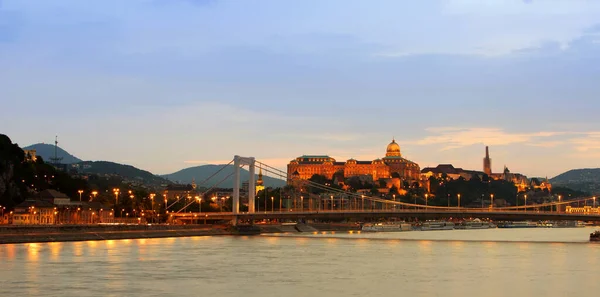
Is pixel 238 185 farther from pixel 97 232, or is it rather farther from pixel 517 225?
pixel 517 225

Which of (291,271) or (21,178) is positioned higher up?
(21,178)

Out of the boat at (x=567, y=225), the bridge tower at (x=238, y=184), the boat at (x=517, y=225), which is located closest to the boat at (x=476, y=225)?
the boat at (x=517, y=225)

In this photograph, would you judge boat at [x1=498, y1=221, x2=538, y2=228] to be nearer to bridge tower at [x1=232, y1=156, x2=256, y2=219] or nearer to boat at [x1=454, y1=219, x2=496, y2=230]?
boat at [x1=454, y1=219, x2=496, y2=230]

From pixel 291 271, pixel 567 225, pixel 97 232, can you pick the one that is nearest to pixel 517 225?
pixel 567 225

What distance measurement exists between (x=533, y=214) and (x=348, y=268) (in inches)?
1055

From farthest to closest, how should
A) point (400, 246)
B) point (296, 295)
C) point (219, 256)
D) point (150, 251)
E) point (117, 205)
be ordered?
point (117, 205)
point (400, 246)
point (150, 251)
point (219, 256)
point (296, 295)

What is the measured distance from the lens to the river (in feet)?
111

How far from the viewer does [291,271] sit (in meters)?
41.4

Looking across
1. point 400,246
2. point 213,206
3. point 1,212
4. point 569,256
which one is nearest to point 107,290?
point 569,256

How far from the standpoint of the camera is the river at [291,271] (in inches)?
1326

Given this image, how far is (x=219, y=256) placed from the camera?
5100 cm

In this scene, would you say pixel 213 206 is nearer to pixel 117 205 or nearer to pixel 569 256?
pixel 117 205

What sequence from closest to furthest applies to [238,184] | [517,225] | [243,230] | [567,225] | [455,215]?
1. [455,215]
2. [243,230]
3. [238,184]
4. [517,225]
5. [567,225]

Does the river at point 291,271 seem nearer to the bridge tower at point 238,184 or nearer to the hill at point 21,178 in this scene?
the hill at point 21,178
